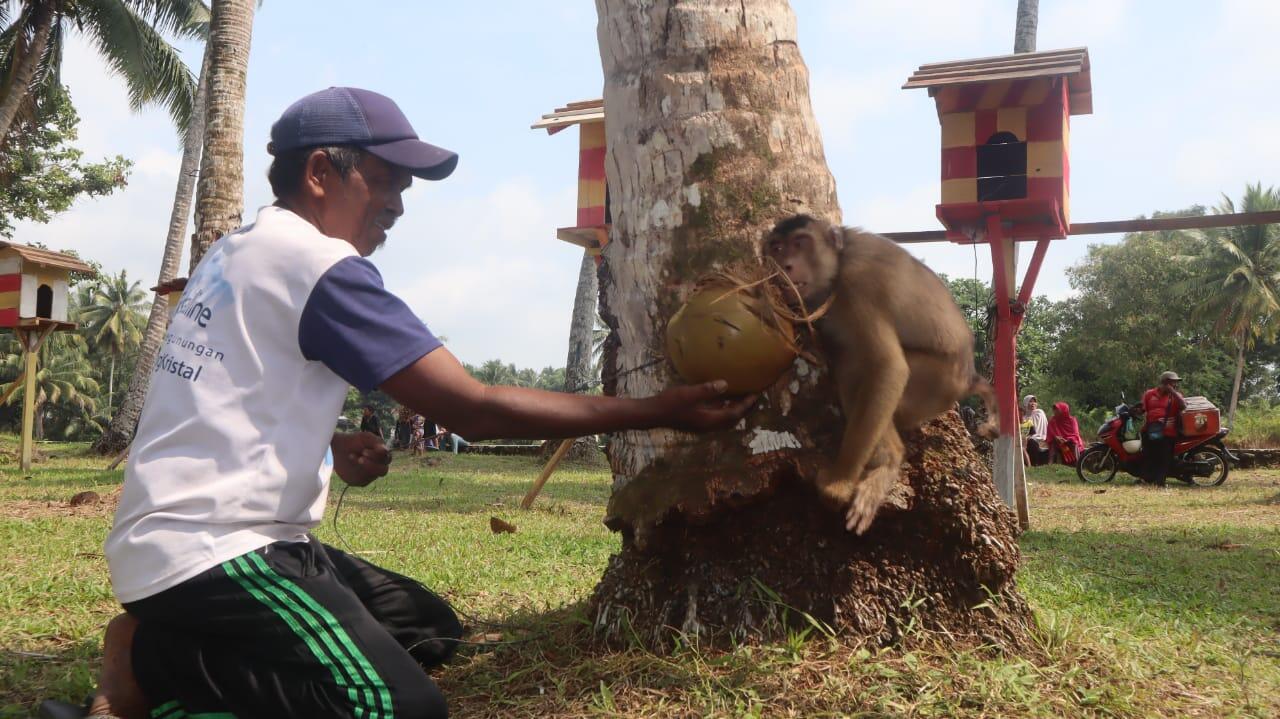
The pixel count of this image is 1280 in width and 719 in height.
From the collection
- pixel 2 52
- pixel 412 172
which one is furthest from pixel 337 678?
pixel 2 52

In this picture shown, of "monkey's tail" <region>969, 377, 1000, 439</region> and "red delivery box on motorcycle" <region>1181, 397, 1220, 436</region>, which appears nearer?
"monkey's tail" <region>969, 377, 1000, 439</region>

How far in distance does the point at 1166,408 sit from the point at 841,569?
46.7ft

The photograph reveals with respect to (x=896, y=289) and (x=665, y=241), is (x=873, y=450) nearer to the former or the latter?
(x=896, y=289)

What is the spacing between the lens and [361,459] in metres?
3.20

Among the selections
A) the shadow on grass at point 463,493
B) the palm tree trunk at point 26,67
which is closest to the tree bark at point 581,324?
the shadow on grass at point 463,493

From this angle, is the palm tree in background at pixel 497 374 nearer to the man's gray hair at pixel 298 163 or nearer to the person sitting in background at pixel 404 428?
the person sitting in background at pixel 404 428

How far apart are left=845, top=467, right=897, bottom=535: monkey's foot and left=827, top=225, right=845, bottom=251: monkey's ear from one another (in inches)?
29.3

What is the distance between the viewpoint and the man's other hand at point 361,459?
3.19m

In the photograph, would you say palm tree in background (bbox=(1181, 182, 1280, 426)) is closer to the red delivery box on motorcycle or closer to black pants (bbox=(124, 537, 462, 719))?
the red delivery box on motorcycle

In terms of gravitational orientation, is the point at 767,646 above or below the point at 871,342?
below

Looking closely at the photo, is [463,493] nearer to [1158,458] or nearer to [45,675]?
[45,675]

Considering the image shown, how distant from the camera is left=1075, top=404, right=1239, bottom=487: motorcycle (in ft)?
48.2

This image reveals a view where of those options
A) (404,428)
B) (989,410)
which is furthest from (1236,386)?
(989,410)

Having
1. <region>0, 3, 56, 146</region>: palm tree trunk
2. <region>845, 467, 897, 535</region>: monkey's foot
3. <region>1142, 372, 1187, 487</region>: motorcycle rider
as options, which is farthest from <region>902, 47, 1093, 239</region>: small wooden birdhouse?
<region>0, 3, 56, 146</region>: palm tree trunk
